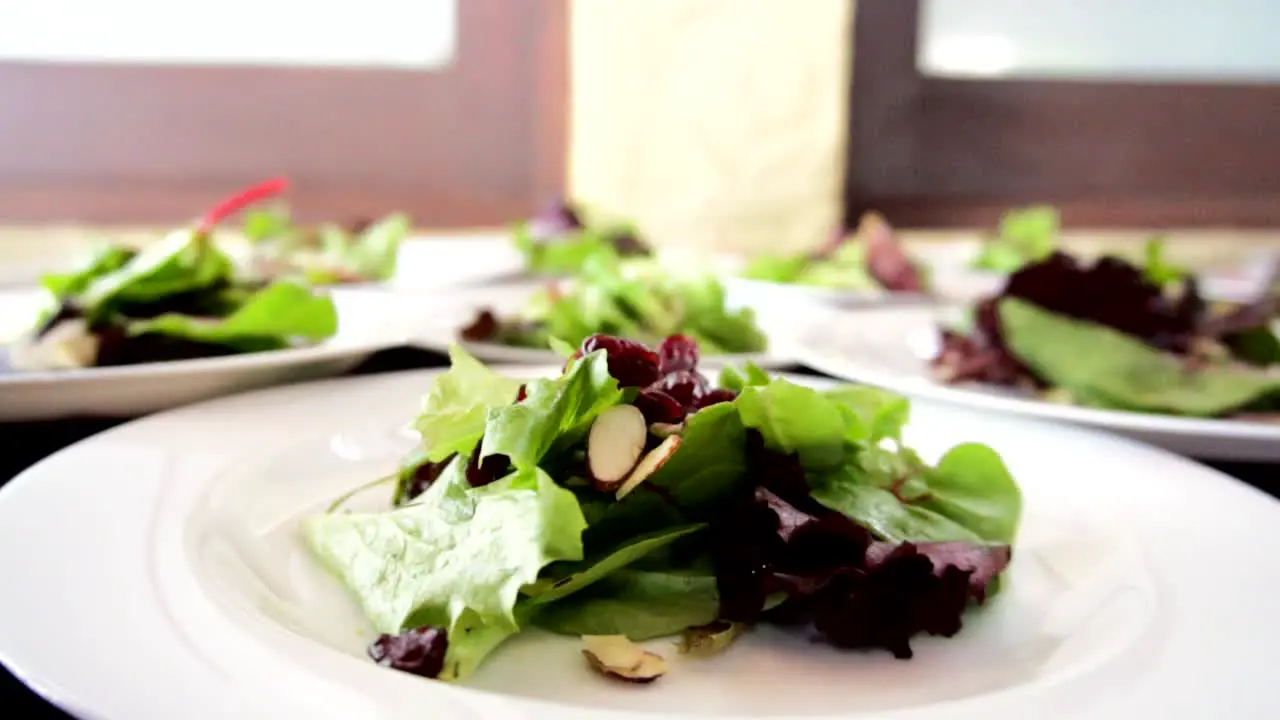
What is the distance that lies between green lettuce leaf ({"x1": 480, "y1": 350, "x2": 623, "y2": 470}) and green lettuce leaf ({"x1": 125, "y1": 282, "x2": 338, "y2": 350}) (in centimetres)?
45

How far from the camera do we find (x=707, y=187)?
8.16 feet

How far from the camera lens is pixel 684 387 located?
677 millimetres

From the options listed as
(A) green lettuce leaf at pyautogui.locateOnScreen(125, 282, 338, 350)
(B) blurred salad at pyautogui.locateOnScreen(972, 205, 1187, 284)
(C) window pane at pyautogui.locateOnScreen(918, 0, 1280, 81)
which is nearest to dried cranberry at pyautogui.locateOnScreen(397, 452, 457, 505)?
(A) green lettuce leaf at pyautogui.locateOnScreen(125, 282, 338, 350)

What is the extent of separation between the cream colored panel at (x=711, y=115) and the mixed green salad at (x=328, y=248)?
618 mm

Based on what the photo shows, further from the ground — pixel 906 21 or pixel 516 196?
pixel 906 21

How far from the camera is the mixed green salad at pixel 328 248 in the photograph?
1.49 m

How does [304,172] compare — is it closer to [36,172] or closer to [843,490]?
[36,172]

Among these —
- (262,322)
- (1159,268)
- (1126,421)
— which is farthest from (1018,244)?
(262,322)

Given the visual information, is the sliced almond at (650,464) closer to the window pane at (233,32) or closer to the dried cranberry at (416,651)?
the dried cranberry at (416,651)

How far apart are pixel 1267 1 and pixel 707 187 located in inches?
65.5

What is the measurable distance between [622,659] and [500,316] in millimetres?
808

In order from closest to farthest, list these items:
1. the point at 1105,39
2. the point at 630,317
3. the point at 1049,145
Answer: the point at 630,317 → the point at 1049,145 → the point at 1105,39

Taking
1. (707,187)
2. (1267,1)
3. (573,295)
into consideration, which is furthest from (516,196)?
(1267,1)

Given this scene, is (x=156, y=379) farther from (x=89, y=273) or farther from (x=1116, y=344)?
(x=1116, y=344)
